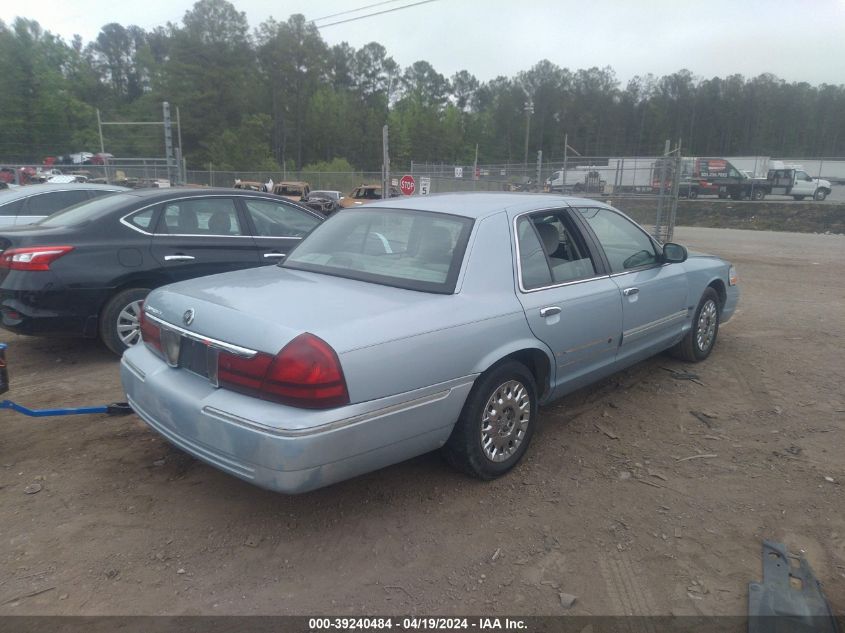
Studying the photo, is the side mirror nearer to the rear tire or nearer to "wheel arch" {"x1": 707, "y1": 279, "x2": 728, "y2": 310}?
"wheel arch" {"x1": 707, "y1": 279, "x2": 728, "y2": 310}

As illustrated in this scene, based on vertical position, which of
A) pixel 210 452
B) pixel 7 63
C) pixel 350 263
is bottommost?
pixel 210 452

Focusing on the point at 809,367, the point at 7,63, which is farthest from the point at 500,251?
the point at 7,63

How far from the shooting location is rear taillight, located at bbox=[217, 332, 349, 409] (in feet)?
9.16

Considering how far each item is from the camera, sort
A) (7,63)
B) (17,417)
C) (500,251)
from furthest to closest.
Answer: (7,63) → (17,417) → (500,251)

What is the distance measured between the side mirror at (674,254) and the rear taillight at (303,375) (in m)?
3.35

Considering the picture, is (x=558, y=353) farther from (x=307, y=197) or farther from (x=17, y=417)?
(x=307, y=197)

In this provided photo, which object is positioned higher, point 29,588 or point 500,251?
point 500,251

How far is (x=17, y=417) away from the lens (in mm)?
4508

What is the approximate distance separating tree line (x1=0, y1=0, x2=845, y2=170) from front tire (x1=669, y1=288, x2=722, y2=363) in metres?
62.6

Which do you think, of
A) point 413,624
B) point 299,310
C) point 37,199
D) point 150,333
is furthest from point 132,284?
point 37,199

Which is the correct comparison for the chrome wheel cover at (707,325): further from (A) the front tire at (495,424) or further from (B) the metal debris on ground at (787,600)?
(B) the metal debris on ground at (787,600)

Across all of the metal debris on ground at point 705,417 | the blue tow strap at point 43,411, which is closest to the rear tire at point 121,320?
the blue tow strap at point 43,411

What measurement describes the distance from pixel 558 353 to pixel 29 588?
2958 mm

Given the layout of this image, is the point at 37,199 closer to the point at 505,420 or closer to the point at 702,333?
the point at 505,420
